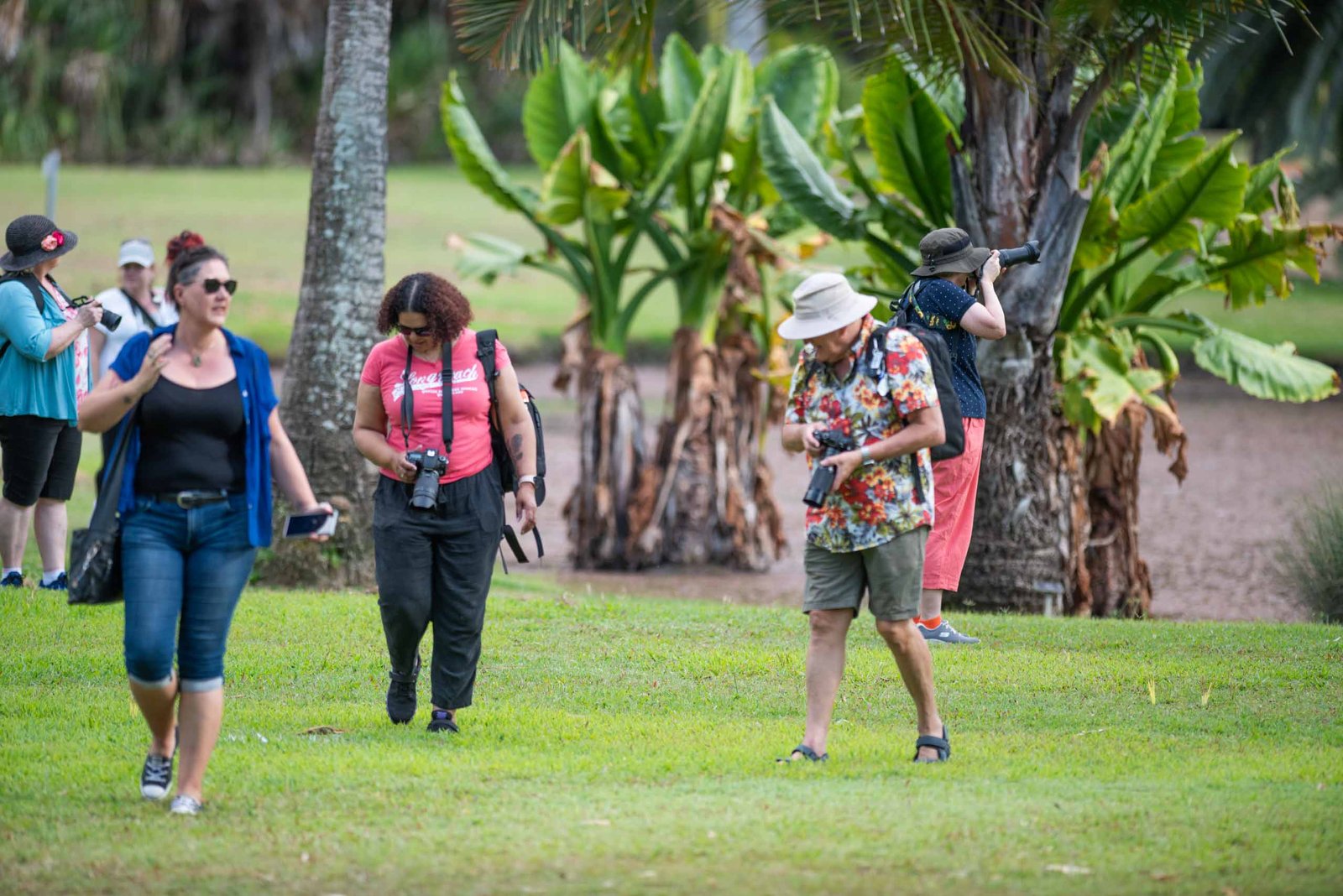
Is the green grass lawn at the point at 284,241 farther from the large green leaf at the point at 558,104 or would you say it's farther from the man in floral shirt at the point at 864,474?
→ the man in floral shirt at the point at 864,474

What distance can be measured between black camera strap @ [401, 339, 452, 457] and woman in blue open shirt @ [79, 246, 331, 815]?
3.12ft

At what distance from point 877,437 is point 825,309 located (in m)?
0.49

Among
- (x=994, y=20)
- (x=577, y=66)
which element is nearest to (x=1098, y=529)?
(x=994, y=20)

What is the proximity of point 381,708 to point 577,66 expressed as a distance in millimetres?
7835

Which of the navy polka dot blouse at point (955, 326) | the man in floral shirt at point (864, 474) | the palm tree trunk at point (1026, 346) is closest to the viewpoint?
the man in floral shirt at point (864, 474)

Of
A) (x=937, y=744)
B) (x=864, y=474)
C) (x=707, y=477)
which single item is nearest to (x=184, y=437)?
(x=864, y=474)

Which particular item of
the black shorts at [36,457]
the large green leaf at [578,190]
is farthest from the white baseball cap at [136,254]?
the large green leaf at [578,190]

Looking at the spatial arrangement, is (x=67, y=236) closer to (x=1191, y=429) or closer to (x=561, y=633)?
(x=561, y=633)

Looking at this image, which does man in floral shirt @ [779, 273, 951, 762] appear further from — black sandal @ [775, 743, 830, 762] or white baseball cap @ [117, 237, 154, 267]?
white baseball cap @ [117, 237, 154, 267]

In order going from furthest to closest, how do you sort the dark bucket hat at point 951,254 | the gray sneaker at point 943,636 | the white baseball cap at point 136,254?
the white baseball cap at point 136,254
the gray sneaker at point 943,636
the dark bucket hat at point 951,254

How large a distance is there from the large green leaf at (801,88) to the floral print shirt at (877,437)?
8337 mm

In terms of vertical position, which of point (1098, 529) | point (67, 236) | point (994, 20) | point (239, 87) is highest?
point (239, 87)

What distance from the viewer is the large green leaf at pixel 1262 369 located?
11.4m

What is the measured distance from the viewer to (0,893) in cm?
460
